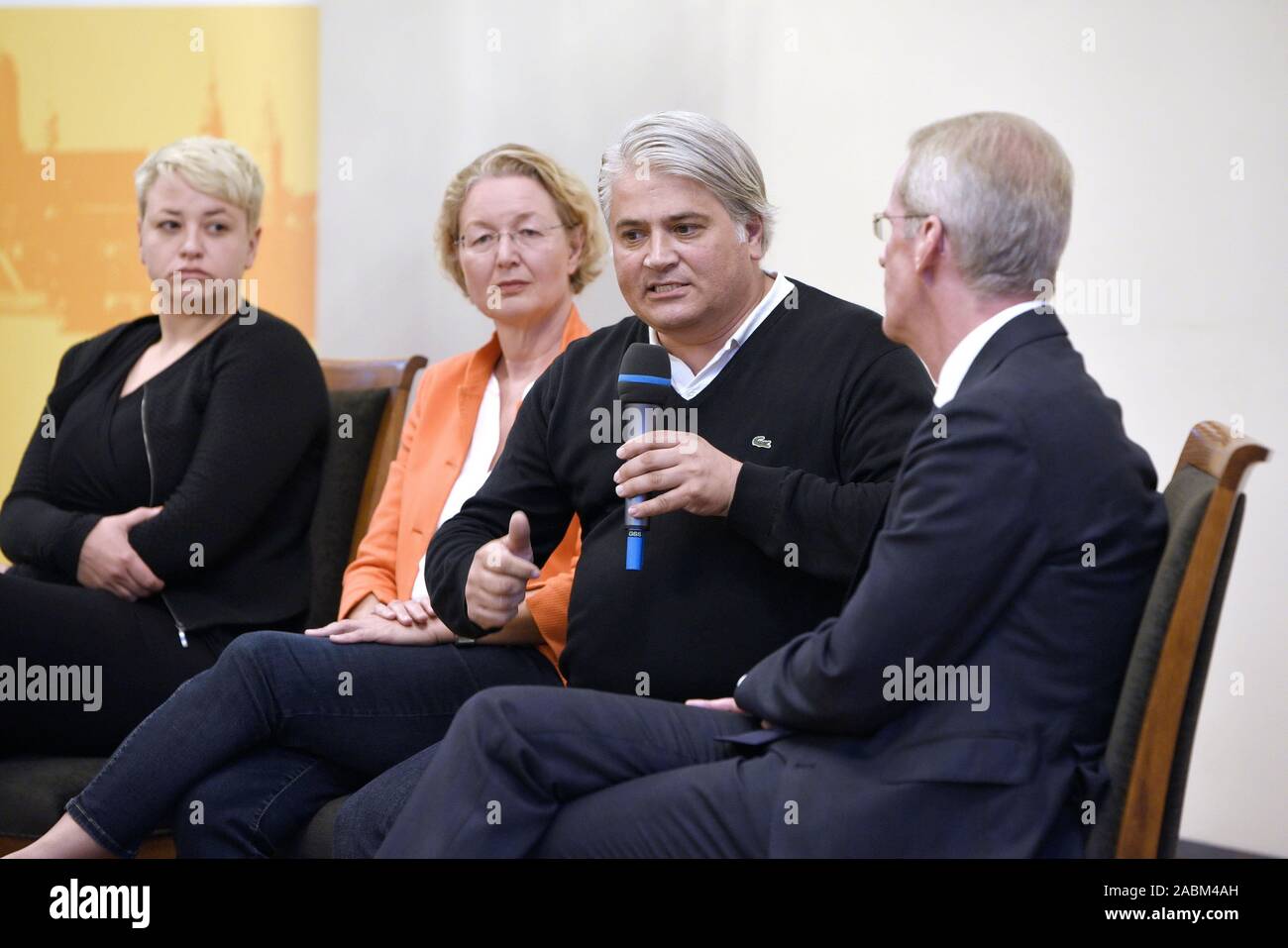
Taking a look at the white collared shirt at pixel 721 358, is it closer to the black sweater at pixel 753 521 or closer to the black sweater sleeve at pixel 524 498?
the black sweater at pixel 753 521

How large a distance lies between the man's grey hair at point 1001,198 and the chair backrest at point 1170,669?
0.31 metres

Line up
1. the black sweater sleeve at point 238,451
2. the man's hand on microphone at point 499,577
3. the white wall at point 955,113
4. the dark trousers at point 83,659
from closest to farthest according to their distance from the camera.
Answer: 1. the man's hand on microphone at point 499,577
2. the dark trousers at point 83,659
3. the black sweater sleeve at point 238,451
4. the white wall at point 955,113

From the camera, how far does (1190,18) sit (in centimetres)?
266

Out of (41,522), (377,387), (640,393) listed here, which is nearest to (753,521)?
→ (640,393)

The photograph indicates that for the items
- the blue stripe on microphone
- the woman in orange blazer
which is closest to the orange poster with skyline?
the woman in orange blazer

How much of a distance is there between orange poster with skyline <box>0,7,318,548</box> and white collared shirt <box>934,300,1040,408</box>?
2.48 metres

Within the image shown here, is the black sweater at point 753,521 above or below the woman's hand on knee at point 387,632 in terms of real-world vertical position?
above

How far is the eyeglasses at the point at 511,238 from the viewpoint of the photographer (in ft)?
8.68

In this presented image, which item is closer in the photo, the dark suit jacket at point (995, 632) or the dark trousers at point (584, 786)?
the dark suit jacket at point (995, 632)

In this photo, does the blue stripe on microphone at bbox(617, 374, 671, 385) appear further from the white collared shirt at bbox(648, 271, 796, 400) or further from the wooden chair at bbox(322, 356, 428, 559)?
the wooden chair at bbox(322, 356, 428, 559)

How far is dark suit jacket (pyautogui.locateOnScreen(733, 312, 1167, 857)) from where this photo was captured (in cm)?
→ 140

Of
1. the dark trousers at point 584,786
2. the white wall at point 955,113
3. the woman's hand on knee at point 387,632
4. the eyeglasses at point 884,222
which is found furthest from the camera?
the white wall at point 955,113

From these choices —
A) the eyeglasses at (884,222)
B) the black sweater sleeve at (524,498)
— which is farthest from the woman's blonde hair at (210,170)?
the eyeglasses at (884,222)

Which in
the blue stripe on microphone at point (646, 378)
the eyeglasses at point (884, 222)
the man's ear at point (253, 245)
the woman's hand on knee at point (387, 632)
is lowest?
the woman's hand on knee at point (387, 632)
